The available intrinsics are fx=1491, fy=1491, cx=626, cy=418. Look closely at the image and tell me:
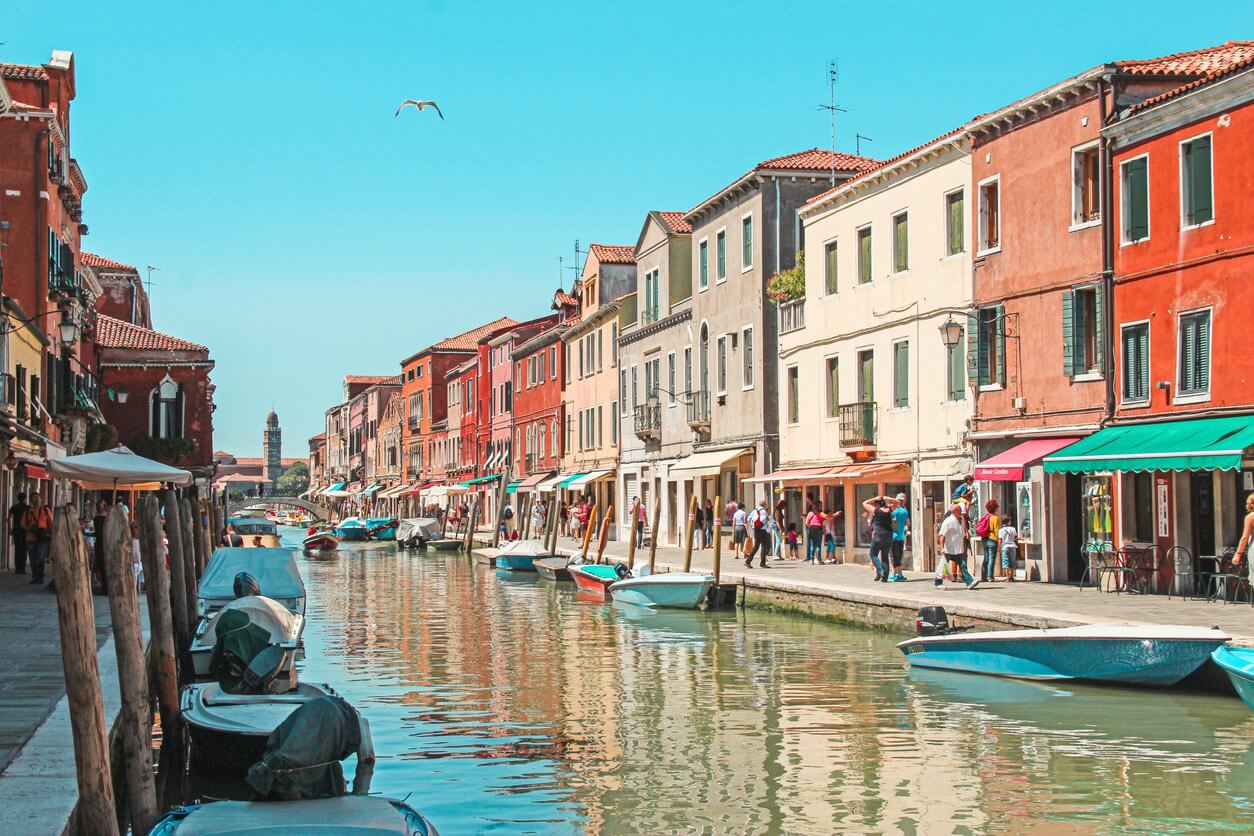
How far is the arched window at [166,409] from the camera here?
52.7 metres

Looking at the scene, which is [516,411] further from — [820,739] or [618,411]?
[820,739]

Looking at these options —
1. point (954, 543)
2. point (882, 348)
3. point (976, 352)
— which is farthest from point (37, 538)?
point (882, 348)

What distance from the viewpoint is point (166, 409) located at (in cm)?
5303

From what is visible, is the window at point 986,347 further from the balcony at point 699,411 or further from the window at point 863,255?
the balcony at point 699,411

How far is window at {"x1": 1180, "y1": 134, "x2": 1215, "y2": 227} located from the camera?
70.6 feet

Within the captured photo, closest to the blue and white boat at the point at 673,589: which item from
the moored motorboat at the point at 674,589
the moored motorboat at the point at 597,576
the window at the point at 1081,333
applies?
the moored motorboat at the point at 674,589

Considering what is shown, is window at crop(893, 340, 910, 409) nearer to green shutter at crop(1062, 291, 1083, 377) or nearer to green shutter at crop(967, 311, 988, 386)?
green shutter at crop(967, 311, 988, 386)

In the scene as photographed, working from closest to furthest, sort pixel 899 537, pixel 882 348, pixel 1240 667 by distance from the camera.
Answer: pixel 1240 667 < pixel 899 537 < pixel 882 348

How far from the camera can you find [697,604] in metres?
26.8

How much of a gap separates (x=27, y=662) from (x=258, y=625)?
6.86 ft

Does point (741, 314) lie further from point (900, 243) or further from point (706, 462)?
point (900, 243)

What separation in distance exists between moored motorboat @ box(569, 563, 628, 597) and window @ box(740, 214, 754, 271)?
972 cm

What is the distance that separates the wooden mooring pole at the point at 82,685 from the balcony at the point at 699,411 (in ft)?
Answer: 112

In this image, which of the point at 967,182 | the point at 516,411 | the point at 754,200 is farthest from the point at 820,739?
the point at 516,411
